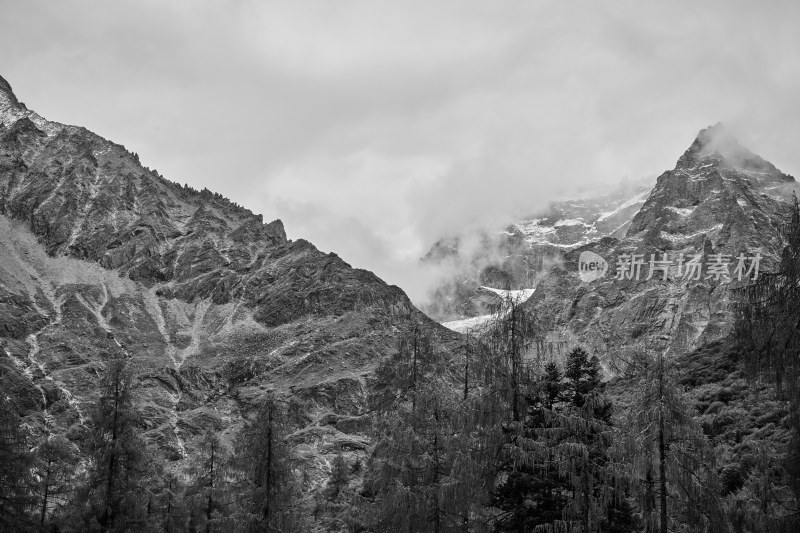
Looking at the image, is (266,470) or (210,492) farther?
(210,492)

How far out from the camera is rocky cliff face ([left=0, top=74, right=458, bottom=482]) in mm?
133625

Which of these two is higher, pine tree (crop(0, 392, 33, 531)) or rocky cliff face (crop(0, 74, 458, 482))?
rocky cliff face (crop(0, 74, 458, 482))

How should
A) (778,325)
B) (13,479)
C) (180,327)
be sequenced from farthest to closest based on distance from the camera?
(180,327) → (13,479) → (778,325)

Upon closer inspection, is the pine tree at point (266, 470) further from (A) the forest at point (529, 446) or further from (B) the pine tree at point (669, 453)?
(B) the pine tree at point (669, 453)

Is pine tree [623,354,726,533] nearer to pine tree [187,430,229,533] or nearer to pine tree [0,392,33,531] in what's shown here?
pine tree [0,392,33,531]

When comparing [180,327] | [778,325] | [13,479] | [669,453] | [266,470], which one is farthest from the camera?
[180,327]

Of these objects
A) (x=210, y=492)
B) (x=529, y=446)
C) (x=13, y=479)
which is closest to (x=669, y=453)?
(x=529, y=446)

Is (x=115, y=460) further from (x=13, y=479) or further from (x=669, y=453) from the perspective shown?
(x=669, y=453)

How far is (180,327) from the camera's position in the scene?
170125mm

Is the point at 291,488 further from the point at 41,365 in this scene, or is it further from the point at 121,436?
the point at 41,365

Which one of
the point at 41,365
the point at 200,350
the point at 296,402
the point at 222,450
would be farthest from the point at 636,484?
the point at 200,350

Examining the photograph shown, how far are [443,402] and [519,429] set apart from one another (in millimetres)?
3908

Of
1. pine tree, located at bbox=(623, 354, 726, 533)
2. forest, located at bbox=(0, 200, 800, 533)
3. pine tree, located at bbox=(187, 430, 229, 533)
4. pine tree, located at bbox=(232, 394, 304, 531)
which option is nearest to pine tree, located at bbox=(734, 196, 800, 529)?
forest, located at bbox=(0, 200, 800, 533)

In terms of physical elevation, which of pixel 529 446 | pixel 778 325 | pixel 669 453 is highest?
pixel 778 325
